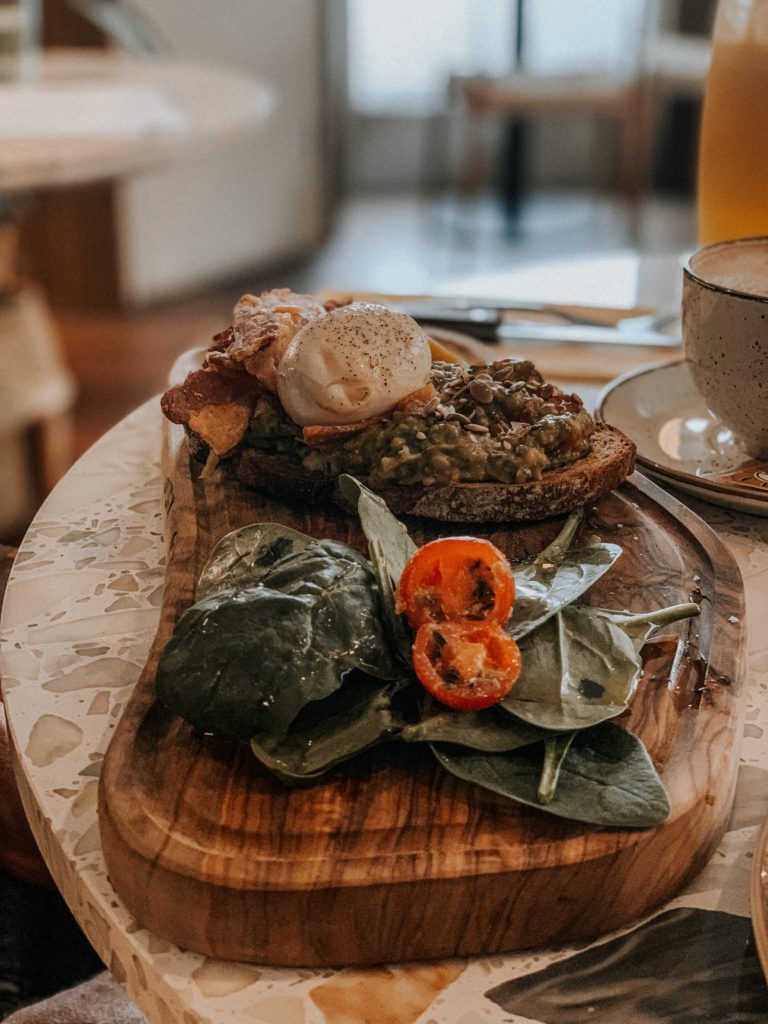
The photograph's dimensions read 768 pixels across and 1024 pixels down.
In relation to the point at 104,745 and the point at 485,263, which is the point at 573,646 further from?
the point at 485,263

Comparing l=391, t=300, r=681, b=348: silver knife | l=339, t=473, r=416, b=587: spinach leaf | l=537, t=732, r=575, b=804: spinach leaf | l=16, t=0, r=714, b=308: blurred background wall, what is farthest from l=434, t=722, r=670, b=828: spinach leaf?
l=16, t=0, r=714, b=308: blurred background wall

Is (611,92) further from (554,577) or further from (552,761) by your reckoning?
(552,761)

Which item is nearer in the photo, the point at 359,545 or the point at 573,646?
the point at 573,646

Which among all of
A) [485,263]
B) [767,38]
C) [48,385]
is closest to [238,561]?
[767,38]

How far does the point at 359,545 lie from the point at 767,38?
36.8 inches

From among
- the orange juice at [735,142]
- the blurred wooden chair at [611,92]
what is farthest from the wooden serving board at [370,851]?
the blurred wooden chair at [611,92]

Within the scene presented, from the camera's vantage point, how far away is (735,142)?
1.58 meters

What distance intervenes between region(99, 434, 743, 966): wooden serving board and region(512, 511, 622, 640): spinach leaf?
0.09 meters

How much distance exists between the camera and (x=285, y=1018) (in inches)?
25.0

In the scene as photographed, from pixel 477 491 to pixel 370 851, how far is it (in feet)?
1.41

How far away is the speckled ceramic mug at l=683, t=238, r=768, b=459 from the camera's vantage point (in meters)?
1.11

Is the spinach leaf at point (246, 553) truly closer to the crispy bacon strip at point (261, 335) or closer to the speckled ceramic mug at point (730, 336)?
the crispy bacon strip at point (261, 335)

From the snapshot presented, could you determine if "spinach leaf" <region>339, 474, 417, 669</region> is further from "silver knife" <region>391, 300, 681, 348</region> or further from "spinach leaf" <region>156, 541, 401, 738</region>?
"silver knife" <region>391, 300, 681, 348</region>

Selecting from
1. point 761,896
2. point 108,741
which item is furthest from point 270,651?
point 761,896
